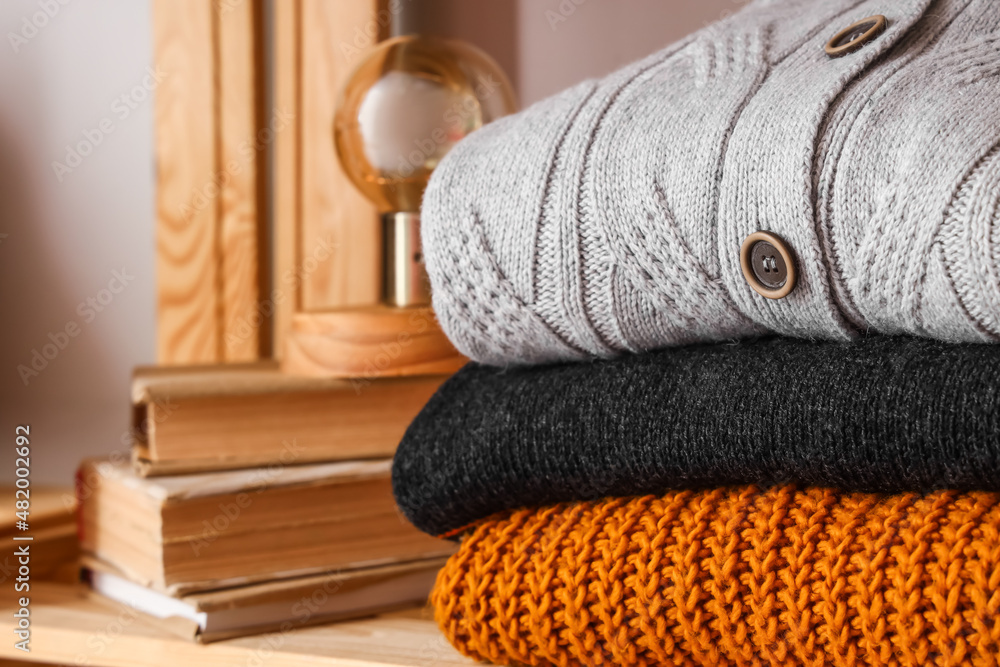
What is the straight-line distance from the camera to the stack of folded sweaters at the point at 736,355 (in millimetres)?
318

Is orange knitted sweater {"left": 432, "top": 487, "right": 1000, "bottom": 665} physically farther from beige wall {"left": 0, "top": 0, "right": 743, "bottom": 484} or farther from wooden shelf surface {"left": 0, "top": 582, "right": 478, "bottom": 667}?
beige wall {"left": 0, "top": 0, "right": 743, "bottom": 484}

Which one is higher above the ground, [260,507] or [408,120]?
[408,120]

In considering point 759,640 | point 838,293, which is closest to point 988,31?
point 838,293

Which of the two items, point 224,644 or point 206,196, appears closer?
point 224,644

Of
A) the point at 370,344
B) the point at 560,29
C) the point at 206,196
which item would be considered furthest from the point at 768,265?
the point at 206,196

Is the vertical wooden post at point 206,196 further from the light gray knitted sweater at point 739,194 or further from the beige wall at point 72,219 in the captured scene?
the light gray knitted sweater at point 739,194

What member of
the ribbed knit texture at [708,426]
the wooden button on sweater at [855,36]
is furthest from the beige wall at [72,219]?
the wooden button on sweater at [855,36]

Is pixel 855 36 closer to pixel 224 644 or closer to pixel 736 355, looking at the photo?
pixel 736 355

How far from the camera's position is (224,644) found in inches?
20.6

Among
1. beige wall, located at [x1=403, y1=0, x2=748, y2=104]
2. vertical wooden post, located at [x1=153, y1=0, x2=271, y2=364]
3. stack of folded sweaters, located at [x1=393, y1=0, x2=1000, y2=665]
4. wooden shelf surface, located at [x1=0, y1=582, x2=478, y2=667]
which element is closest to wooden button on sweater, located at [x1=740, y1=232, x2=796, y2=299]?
stack of folded sweaters, located at [x1=393, y1=0, x2=1000, y2=665]

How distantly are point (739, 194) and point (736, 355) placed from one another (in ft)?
0.22

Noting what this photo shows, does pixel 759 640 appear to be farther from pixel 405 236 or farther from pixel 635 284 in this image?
pixel 405 236

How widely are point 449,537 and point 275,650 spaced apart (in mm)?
110

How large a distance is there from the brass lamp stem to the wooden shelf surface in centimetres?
21
